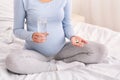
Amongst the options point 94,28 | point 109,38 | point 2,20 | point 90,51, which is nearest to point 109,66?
point 90,51

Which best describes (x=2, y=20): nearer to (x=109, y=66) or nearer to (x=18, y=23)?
(x=18, y=23)

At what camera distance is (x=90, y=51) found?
131 cm

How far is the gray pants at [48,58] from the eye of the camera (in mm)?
1156

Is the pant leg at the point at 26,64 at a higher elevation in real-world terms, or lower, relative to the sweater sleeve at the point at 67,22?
lower

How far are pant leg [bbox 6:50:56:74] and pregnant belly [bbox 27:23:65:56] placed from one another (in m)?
0.08

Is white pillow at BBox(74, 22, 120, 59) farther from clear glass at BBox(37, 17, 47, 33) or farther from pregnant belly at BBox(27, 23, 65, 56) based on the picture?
clear glass at BBox(37, 17, 47, 33)

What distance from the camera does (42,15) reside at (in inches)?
50.1

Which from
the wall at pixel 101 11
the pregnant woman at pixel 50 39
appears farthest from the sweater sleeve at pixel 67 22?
the wall at pixel 101 11

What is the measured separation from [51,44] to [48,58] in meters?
0.09

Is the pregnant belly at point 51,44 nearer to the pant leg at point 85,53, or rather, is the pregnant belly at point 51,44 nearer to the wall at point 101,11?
the pant leg at point 85,53

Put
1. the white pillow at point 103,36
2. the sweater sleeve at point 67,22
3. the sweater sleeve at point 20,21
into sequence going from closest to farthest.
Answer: the sweater sleeve at point 20,21, the sweater sleeve at point 67,22, the white pillow at point 103,36

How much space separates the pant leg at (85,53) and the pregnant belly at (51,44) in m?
0.05

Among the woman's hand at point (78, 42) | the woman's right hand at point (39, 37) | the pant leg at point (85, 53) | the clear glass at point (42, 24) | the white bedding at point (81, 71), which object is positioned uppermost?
the clear glass at point (42, 24)

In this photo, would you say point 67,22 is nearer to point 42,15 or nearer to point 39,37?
point 42,15
